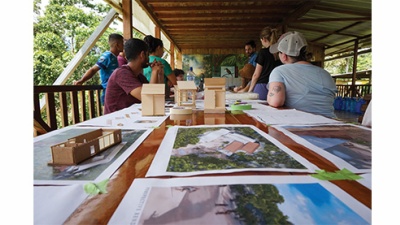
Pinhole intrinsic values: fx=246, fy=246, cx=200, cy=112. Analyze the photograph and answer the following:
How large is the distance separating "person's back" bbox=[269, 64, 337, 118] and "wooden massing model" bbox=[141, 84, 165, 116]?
82 centimetres

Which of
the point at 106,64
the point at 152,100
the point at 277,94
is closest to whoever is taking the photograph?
the point at 152,100

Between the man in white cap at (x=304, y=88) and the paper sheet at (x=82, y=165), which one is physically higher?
the man in white cap at (x=304, y=88)

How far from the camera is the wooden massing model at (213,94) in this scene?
4.75 feet

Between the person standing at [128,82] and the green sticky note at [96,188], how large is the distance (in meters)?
1.36

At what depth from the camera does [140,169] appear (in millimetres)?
538

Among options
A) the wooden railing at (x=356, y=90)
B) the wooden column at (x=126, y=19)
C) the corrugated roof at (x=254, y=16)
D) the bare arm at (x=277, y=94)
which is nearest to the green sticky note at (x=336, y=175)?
the bare arm at (x=277, y=94)

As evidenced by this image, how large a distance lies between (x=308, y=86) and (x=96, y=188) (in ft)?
5.28

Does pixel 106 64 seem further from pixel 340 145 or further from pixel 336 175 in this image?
pixel 336 175

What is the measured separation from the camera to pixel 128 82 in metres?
1.82

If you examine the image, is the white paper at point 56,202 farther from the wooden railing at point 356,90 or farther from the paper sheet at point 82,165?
the wooden railing at point 356,90

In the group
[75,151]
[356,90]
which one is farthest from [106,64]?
A: [356,90]

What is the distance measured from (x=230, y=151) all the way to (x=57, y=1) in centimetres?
1527
